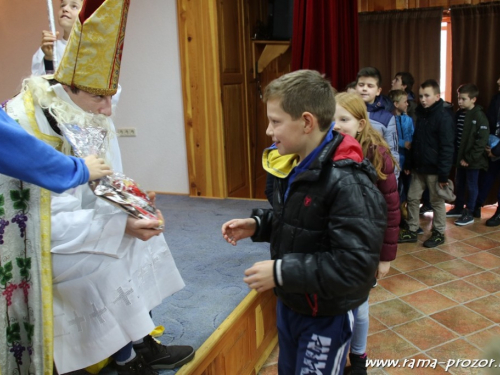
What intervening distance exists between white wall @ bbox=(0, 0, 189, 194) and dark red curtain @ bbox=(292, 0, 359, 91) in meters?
1.21

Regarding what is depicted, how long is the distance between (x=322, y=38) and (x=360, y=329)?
1.74m

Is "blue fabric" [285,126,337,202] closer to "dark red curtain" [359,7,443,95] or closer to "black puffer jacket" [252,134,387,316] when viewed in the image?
"black puffer jacket" [252,134,387,316]

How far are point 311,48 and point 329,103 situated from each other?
1.64 meters

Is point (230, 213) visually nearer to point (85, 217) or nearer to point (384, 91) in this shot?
point (85, 217)

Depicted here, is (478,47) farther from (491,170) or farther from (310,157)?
(310,157)

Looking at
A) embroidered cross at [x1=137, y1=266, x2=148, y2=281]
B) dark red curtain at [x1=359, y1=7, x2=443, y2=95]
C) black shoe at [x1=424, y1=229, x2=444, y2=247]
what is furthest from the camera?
dark red curtain at [x1=359, y1=7, x2=443, y2=95]

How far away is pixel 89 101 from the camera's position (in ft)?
4.38

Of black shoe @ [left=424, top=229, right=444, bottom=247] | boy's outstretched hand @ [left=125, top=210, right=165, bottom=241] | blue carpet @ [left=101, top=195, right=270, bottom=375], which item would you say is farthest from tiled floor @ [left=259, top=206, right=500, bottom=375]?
boy's outstretched hand @ [left=125, top=210, right=165, bottom=241]

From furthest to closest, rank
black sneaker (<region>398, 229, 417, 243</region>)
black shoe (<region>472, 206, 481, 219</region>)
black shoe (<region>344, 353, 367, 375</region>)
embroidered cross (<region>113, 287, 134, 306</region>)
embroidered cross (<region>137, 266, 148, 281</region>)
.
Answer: black shoe (<region>472, 206, 481, 219</region>) → black sneaker (<region>398, 229, 417, 243</region>) → black shoe (<region>344, 353, 367, 375</region>) → embroidered cross (<region>137, 266, 148, 281</region>) → embroidered cross (<region>113, 287, 134, 306</region>)

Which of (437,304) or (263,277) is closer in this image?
(263,277)

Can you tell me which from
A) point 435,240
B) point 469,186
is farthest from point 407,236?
point 469,186

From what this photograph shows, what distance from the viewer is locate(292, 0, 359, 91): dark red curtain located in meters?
2.73

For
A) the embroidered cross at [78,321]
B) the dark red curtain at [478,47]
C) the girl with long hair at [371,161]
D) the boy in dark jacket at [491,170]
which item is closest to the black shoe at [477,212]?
the boy in dark jacket at [491,170]

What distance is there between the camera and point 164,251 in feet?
5.08
